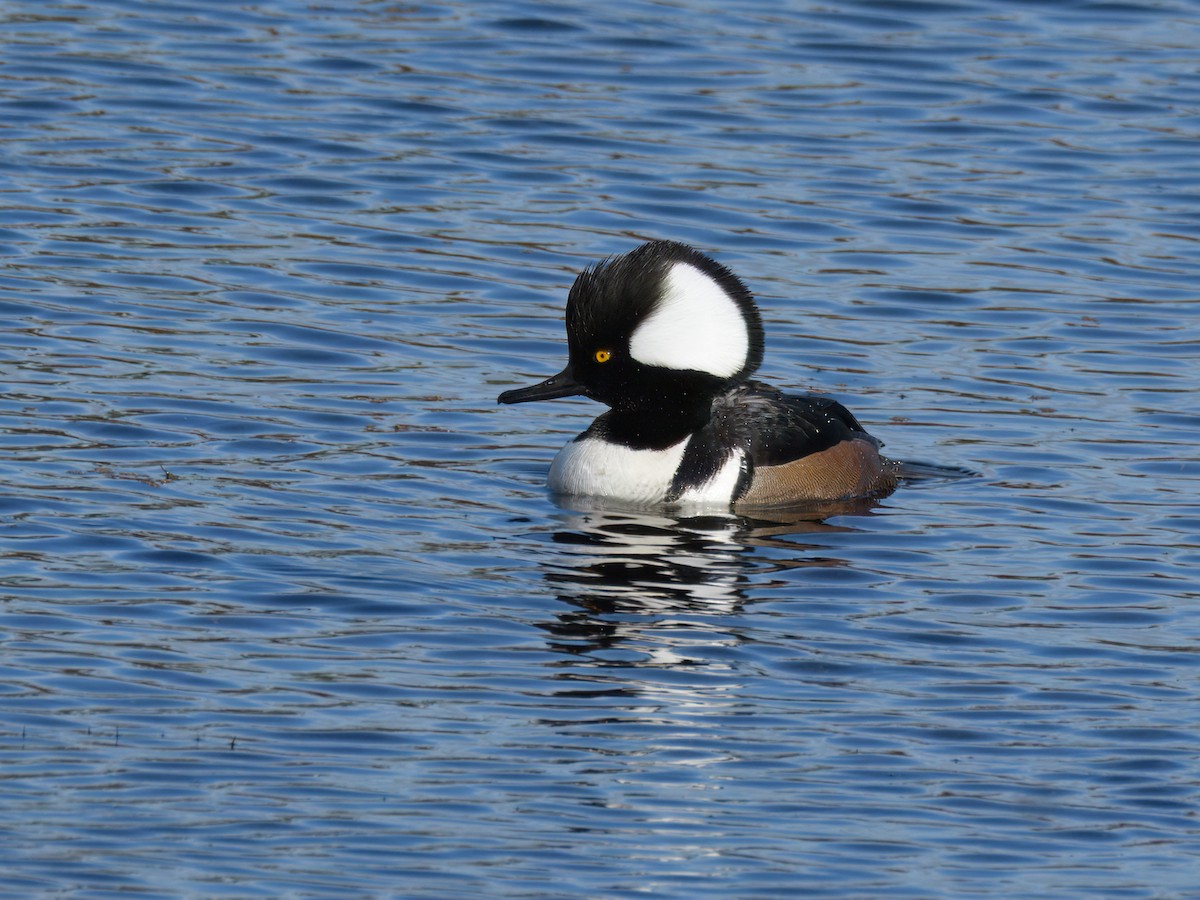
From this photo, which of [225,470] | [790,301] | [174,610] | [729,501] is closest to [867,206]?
[790,301]

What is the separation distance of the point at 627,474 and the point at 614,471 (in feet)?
0.25

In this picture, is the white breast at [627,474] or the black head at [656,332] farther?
the white breast at [627,474]

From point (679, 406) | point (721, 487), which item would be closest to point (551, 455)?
point (679, 406)

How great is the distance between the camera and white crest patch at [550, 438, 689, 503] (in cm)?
1221

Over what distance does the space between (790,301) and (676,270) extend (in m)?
3.87

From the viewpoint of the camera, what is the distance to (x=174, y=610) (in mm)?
9648

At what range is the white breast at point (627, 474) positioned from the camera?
12.2 m

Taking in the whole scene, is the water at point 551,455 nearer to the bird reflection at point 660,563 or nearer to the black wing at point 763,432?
the bird reflection at point 660,563

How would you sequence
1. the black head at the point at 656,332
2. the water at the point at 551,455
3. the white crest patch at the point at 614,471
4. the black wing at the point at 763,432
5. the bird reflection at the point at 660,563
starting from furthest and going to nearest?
the black wing at the point at 763,432, the white crest patch at the point at 614,471, the black head at the point at 656,332, the bird reflection at the point at 660,563, the water at the point at 551,455

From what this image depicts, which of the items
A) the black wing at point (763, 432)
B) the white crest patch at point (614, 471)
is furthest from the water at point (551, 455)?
the black wing at point (763, 432)

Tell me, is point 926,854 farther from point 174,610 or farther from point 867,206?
point 867,206

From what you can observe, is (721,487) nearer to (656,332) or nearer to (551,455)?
(656,332)

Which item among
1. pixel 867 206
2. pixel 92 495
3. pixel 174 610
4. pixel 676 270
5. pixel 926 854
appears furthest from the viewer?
pixel 867 206

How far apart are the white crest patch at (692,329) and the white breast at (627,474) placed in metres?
0.47
